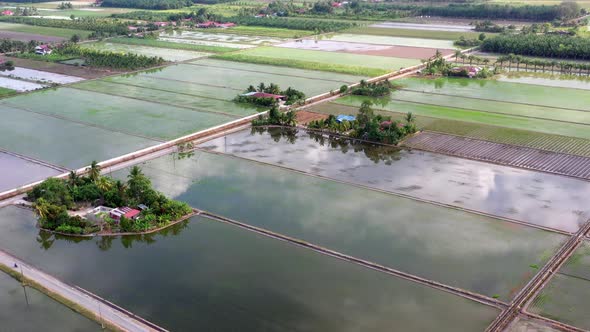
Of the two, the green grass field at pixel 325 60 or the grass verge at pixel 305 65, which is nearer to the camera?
the grass verge at pixel 305 65

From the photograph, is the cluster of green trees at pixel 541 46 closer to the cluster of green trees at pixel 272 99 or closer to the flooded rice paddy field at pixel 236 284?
the cluster of green trees at pixel 272 99

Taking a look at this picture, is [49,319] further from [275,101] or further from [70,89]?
[70,89]

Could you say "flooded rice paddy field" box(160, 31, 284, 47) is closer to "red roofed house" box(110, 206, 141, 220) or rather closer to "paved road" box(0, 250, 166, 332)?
"red roofed house" box(110, 206, 141, 220)

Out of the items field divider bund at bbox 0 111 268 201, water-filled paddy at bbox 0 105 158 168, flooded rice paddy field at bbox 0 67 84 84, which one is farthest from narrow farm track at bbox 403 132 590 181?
flooded rice paddy field at bbox 0 67 84 84

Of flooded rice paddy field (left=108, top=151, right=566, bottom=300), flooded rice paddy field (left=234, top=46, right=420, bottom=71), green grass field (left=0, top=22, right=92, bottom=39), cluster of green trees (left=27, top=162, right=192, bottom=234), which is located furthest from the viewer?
green grass field (left=0, top=22, right=92, bottom=39)

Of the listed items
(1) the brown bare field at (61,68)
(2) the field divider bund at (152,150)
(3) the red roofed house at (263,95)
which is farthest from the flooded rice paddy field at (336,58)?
(2) the field divider bund at (152,150)

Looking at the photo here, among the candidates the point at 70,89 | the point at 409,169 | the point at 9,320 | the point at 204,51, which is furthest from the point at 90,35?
the point at 9,320
